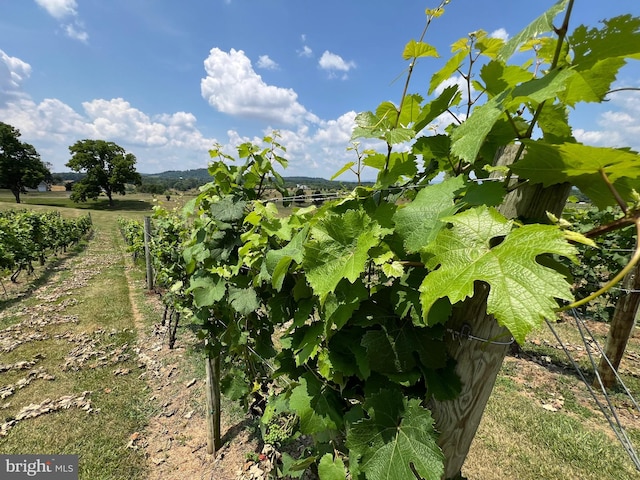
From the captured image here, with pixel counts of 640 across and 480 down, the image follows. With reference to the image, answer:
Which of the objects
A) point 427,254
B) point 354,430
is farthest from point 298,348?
point 427,254

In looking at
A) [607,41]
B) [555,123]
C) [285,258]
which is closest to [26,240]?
[285,258]

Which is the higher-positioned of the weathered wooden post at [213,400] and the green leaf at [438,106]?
the green leaf at [438,106]

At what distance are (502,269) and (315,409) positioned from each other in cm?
108

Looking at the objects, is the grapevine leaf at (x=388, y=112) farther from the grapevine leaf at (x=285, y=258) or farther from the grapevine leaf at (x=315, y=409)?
the grapevine leaf at (x=315, y=409)

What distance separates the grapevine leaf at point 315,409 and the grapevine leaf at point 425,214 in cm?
87

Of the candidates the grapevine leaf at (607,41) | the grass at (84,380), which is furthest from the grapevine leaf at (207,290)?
the grass at (84,380)

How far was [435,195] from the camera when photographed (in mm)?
1051

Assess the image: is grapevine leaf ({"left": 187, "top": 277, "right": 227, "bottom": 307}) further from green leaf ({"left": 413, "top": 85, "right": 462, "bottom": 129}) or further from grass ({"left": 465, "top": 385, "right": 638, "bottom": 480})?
grass ({"left": 465, "top": 385, "right": 638, "bottom": 480})

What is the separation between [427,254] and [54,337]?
919 cm

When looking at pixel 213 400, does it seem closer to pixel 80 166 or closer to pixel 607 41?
pixel 607 41

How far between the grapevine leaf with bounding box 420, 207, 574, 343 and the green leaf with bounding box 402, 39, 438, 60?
1.96ft

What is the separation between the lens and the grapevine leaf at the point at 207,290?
2.48m

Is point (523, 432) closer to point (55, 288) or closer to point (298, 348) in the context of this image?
point (298, 348)

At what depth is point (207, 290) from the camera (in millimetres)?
2561
